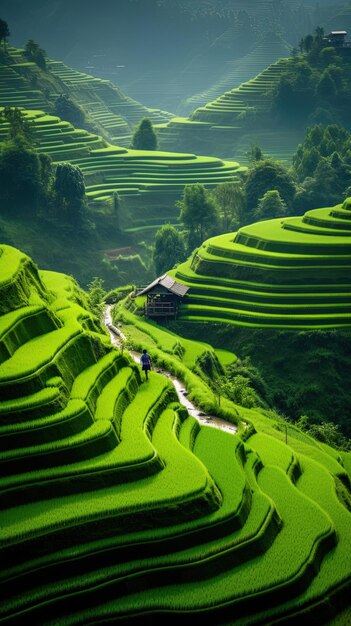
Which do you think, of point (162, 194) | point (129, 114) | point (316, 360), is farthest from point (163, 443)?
point (129, 114)

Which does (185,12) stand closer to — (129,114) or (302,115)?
(129,114)

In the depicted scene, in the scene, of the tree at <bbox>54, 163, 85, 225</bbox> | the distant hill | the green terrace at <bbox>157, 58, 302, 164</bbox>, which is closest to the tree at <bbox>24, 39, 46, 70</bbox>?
the green terrace at <bbox>157, 58, 302, 164</bbox>

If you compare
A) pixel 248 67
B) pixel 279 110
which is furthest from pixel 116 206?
pixel 248 67

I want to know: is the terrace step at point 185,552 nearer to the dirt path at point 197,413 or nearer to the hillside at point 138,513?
the hillside at point 138,513

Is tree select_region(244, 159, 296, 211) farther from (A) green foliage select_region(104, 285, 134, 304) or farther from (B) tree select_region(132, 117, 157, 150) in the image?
(B) tree select_region(132, 117, 157, 150)

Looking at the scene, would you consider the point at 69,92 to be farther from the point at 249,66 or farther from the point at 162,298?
the point at 162,298

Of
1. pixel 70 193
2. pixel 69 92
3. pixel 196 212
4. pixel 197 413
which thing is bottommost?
pixel 196 212
